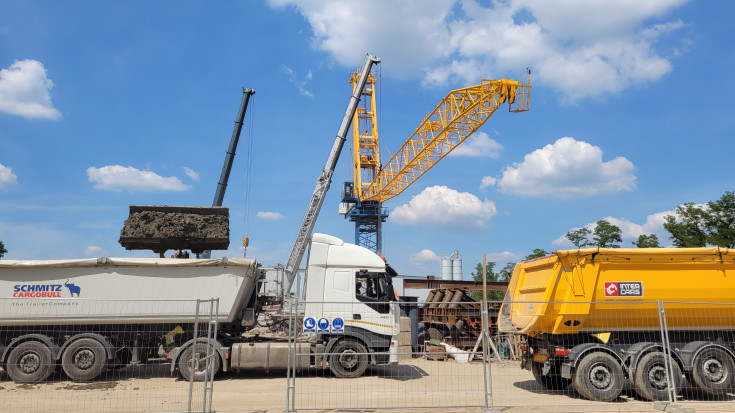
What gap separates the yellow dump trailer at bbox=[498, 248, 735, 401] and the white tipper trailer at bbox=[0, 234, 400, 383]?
13.8 feet

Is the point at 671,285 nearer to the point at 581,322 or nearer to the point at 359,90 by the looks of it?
the point at 581,322

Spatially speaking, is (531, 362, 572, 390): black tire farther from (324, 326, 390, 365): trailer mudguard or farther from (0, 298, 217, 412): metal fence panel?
(0, 298, 217, 412): metal fence panel

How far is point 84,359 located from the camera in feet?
41.0

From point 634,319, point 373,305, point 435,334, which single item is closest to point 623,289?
point 634,319

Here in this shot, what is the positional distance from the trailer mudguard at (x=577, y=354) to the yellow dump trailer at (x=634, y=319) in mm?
19

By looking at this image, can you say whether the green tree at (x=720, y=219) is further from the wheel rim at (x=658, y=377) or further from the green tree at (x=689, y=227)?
the wheel rim at (x=658, y=377)

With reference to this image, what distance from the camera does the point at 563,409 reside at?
9.07 m

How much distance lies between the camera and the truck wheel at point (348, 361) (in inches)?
512

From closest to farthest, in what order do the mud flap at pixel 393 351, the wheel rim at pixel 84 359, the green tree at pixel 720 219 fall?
the wheel rim at pixel 84 359
the mud flap at pixel 393 351
the green tree at pixel 720 219

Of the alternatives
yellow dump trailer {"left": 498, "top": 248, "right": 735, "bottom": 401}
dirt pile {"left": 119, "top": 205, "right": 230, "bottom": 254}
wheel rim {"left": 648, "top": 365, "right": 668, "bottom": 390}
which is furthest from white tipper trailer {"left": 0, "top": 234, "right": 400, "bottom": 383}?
wheel rim {"left": 648, "top": 365, "right": 668, "bottom": 390}

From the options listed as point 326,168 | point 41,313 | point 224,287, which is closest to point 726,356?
point 224,287

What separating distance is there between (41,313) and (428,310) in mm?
14278

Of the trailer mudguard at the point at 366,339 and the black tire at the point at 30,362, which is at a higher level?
the trailer mudguard at the point at 366,339

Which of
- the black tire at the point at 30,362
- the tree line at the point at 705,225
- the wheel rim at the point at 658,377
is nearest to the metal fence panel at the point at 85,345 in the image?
the black tire at the point at 30,362
